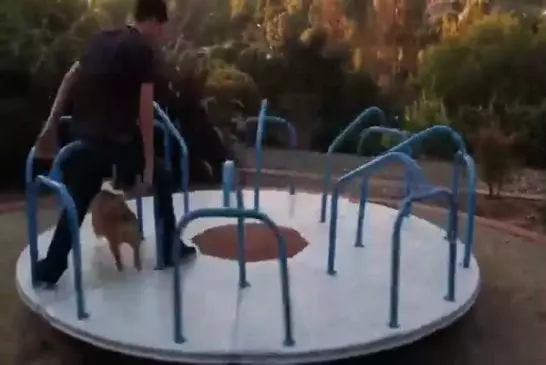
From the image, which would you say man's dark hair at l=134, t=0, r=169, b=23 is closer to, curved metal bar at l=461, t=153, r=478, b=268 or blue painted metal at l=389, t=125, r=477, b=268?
blue painted metal at l=389, t=125, r=477, b=268

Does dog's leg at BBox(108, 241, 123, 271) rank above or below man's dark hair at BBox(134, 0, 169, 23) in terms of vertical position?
below

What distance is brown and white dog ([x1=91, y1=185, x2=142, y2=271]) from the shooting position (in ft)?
11.3

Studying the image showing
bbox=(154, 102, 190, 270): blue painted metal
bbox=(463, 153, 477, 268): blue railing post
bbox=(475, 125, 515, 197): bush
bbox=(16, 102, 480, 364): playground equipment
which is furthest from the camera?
bbox=(475, 125, 515, 197): bush

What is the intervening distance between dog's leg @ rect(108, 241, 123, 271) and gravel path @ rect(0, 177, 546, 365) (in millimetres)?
400

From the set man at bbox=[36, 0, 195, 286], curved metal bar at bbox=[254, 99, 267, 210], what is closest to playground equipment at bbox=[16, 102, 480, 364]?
man at bbox=[36, 0, 195, 286]

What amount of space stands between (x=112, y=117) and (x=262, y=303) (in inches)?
37.3

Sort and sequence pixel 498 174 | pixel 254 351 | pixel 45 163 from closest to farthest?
pixel 254 351 → pixel 498 174 → pixel 45 163

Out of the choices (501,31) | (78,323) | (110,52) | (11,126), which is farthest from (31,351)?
(501,31)

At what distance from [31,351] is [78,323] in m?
0.37

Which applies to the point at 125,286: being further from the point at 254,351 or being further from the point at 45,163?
the point at 45,163

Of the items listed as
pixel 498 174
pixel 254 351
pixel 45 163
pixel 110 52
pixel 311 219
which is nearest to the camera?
pixel 254 351

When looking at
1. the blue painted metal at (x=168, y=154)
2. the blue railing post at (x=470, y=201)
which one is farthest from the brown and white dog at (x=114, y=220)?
the blue railing post at (x=470, y=201)

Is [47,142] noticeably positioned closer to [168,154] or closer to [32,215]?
[32,215]

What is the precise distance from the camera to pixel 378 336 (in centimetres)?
296
